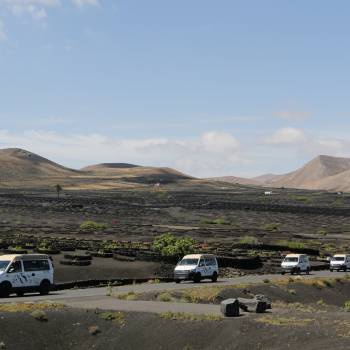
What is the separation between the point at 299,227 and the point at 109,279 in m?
99.8

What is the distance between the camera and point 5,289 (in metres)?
37.4

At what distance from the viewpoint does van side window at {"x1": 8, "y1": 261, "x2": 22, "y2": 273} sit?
3772 centimetres

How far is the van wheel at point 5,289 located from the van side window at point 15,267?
71 cm

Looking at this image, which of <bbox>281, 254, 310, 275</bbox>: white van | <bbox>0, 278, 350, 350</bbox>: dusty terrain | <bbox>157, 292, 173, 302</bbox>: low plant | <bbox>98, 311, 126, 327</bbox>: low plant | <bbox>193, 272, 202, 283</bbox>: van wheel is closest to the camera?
<bbox>0, 278, 350, 350</bbox>: dusty terrain

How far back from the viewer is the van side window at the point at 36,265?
38.4 metres

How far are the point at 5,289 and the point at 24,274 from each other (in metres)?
1.41

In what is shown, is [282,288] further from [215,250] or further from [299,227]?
[299,227]

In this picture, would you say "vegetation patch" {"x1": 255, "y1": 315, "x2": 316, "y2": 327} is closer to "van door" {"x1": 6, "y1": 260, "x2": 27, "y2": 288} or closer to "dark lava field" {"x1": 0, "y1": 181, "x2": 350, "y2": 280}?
"van door" {"x1": 6, "y1": 260, "x2": 27, "y2": 288}

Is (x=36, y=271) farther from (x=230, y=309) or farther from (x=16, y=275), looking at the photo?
(x=230, y=309)

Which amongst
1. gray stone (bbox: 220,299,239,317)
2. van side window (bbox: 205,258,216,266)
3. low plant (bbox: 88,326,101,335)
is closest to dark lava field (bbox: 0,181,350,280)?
van side window (bbox: 205,258,216,266)

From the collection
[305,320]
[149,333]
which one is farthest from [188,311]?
[305,320]

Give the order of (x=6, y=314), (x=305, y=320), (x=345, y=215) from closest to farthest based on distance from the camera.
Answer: (x=305, y=320) < (x=6, y=314) < (x=345, y=215)

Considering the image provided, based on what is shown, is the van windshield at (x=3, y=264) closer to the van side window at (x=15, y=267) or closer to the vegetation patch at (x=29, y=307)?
the van side window at (x=15, y=267)

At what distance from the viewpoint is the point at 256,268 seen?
66.7m
